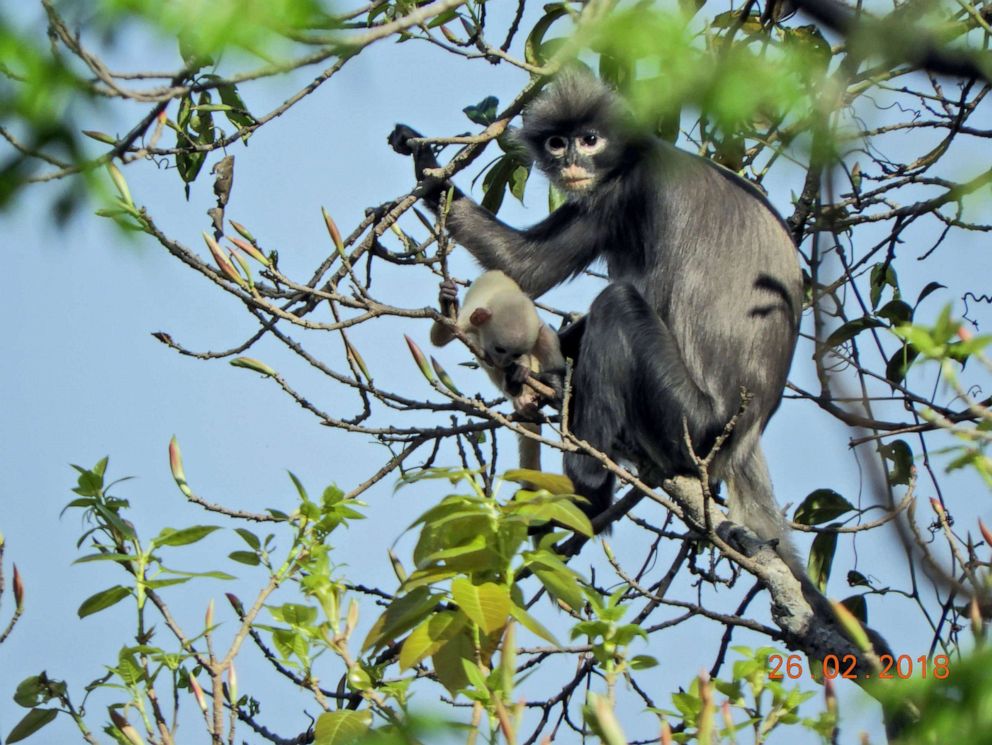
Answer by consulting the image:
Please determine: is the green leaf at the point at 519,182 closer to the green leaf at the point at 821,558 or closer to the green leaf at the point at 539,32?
the green leaf at the point at 539,32

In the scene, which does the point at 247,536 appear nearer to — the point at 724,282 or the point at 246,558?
the point at 246,558

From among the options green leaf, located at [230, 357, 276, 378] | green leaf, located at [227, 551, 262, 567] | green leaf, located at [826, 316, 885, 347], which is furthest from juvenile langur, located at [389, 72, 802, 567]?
green leaf, located at [227, 551, 262, 567]

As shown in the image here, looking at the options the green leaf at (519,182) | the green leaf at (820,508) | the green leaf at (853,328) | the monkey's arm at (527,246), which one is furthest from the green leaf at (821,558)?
the green leaf at (519,182)

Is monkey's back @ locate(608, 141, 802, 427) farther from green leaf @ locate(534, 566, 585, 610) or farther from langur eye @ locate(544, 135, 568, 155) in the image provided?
green leaf @ locate(534, 566, 585, 610)

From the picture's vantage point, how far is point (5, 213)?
1350 mm

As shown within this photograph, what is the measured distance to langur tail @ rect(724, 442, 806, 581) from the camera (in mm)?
4785

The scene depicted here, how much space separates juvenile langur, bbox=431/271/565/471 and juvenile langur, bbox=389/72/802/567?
0.54ft

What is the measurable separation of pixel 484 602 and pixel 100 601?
0.73 metres

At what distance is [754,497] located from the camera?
4.96m

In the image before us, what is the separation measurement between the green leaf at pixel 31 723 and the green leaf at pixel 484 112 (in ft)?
9.64

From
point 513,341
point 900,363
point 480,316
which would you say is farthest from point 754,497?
point 480,316

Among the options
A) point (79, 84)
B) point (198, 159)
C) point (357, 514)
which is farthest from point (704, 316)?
point (79, 84)

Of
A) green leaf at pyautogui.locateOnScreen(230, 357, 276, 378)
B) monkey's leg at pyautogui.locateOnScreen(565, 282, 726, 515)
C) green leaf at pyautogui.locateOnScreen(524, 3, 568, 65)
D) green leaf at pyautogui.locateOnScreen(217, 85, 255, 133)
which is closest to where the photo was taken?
green leaf at pyautogui.locateOnScreen(230, 357, 276, 378)

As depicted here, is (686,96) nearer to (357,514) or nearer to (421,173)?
(357,514)
